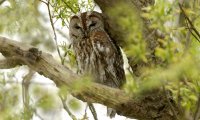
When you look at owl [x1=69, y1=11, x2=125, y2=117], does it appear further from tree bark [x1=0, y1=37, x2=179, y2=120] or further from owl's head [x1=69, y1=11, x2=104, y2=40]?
tree bark [x1=0, y1=37, x2=179, y2=120]

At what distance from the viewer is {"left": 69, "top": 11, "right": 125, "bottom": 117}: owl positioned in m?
3.58

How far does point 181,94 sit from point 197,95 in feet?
0.25

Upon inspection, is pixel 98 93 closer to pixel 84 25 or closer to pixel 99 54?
pixel 99 54

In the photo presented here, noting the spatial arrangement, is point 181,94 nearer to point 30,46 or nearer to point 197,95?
point 197,95

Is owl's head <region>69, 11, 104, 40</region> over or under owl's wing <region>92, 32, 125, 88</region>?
over

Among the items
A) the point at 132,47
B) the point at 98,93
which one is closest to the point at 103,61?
the point at 98,93

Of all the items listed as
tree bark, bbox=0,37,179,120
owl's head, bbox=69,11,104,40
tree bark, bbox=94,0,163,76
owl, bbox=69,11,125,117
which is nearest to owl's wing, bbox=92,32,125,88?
owl, bbox=69,11,125,117

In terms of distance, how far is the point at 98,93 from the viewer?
2.86m

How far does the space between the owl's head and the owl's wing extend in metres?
0.11

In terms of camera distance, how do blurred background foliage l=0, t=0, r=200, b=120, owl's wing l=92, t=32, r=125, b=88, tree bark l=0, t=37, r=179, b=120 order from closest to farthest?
blurred background foliage l=0, t=0, r=200, b=120 < tree bark l=0, t=37, r=179, b=120 < owl's wing l=92, t=32, r=125, b=88

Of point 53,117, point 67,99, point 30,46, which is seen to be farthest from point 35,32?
point 53,117

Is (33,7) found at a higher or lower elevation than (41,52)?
higher

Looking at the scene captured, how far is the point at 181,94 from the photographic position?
2244mm

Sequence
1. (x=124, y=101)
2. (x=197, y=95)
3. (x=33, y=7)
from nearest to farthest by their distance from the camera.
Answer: (x=197, y=95)
(x=124, y=101)
(x=33, y=7)
